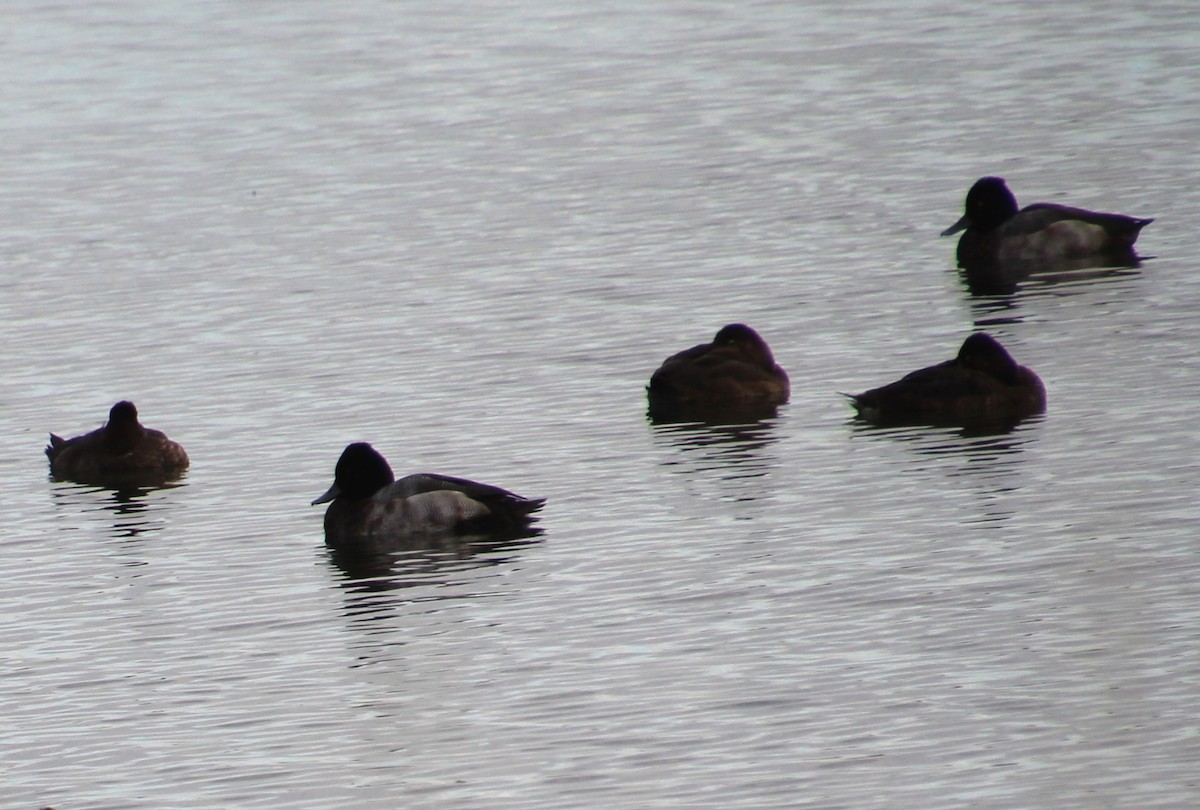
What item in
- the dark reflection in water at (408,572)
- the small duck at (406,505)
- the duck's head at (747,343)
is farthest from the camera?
the duck's head at (747,343)

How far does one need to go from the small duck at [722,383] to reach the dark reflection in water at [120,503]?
12.9ft

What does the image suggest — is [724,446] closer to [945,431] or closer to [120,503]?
[945,431]

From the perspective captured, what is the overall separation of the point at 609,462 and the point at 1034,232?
9600 millimetres

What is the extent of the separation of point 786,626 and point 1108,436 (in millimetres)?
4914

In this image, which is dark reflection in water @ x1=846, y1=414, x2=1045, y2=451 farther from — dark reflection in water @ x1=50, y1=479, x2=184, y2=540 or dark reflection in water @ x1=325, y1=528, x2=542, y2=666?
dark reflection in water @ x1=50, y1=479, x2=184, y2=540

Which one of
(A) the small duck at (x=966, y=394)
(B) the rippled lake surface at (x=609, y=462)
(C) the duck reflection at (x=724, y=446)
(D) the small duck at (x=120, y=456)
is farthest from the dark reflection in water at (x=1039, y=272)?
(D) the small duck at (x=120, y=456)

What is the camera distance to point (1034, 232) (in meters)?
26.4

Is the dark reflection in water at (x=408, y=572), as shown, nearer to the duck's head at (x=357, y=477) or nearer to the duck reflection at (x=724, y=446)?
the duck's head at (x=357, y=477)

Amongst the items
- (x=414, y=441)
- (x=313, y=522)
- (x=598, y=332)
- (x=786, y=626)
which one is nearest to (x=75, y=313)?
(x=598, y=332)

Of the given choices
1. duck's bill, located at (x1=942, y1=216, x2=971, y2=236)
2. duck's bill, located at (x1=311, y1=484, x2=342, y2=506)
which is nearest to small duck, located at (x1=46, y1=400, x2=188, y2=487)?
duck's bill, located at (x1=311, y1=484, x2=342, y2=506)

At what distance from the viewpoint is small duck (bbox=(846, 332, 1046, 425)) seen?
18.7 metres

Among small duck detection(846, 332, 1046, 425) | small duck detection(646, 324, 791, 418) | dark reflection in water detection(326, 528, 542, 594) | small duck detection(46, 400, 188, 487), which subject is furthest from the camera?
small duck detection(646, 324, 791, 418)

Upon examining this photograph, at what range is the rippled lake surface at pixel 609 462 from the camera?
11.7 metres

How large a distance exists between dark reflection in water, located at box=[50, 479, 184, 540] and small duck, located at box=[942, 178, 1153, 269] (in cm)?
1062
